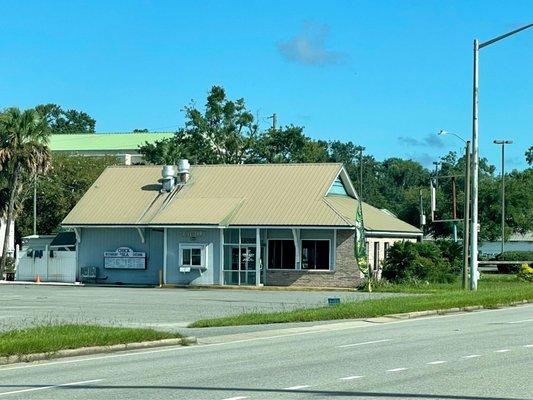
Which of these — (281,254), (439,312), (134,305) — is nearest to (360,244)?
(281,254)

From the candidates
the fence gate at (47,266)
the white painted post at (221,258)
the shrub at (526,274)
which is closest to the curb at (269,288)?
the white painted post at (221,258)

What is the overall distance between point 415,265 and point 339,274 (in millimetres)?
4017

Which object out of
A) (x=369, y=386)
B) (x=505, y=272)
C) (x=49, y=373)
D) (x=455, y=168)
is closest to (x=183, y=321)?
(x=49, y=373)

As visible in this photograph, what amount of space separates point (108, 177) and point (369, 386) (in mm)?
48148

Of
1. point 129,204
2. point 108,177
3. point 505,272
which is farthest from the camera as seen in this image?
point 505,272

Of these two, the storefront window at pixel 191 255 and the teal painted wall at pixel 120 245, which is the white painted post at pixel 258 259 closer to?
the storefront window at pixel 191 255

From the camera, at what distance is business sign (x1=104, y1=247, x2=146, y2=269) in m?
54.6

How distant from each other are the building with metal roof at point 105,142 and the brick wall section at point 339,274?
68.5 m

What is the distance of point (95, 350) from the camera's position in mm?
19422

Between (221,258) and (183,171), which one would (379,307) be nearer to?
(221,258)

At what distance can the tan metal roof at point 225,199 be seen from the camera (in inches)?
2040

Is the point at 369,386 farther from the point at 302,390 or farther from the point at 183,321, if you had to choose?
the point at 183,321

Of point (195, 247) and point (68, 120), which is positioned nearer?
point (195, 247)

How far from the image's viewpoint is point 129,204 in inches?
2223
